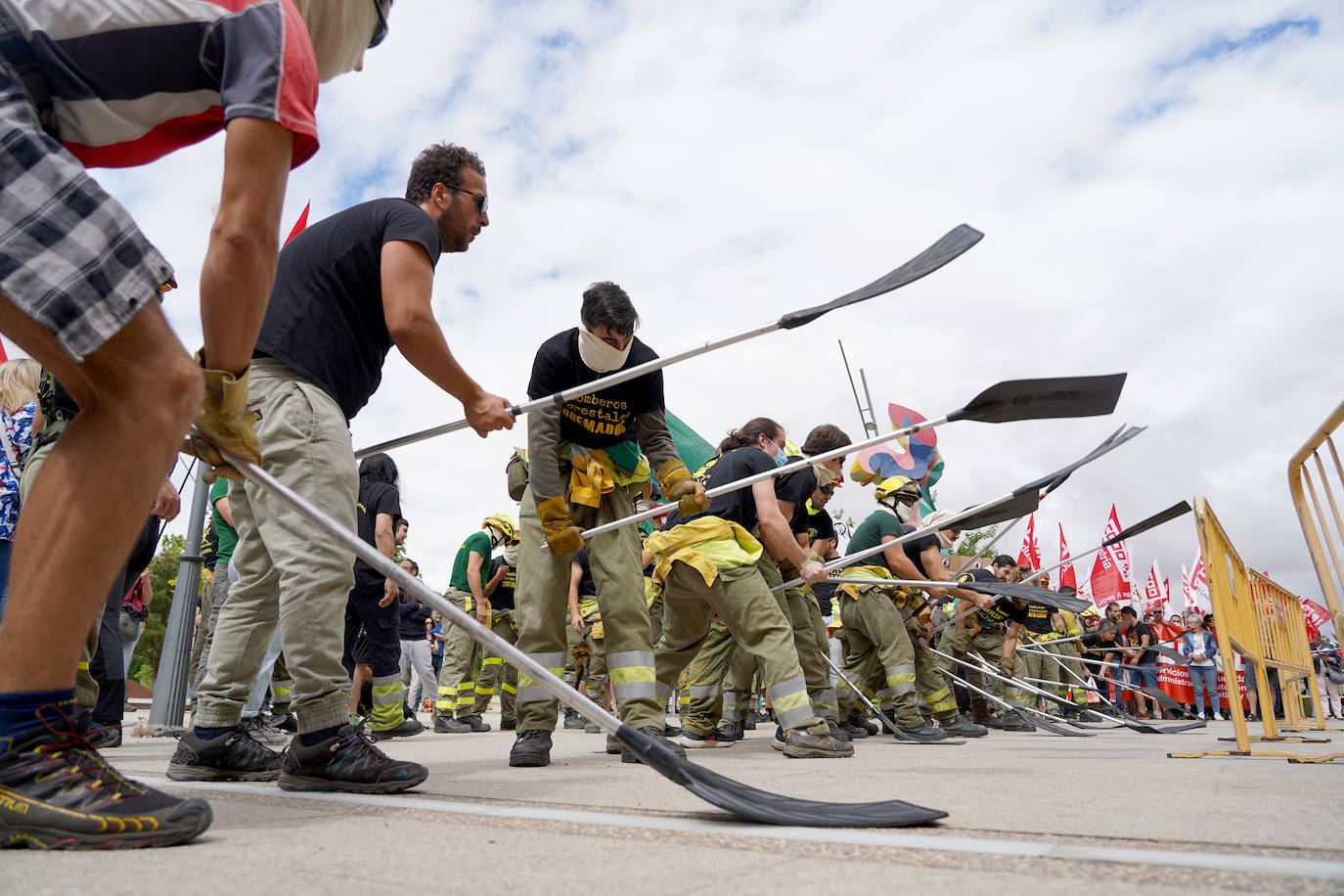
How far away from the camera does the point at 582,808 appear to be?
2.16 m

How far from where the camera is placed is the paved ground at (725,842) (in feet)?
4.39

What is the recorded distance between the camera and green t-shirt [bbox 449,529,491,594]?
316 inches

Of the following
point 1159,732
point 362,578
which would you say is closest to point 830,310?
point 362,578

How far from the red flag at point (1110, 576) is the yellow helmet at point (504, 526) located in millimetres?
17745

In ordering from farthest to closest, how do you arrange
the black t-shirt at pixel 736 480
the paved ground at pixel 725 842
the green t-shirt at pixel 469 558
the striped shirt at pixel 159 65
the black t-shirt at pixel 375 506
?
the green t-shirt at pixel 469 558
the black t-shirt at pixel 375 506
the black t-shirt at pixel 736 480
the striped shirt at pixel 159 65
the paved ground at pixel 725 842

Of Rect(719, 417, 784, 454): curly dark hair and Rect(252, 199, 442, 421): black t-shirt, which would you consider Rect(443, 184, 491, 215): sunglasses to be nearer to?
Rect(252, 199, 442, 421): black t-shirt

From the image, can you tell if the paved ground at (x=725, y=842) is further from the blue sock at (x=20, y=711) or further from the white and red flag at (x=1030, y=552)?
the white and red flag at (x=1030, y=552)

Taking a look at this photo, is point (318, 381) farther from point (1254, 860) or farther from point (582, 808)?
point (1254, 860)

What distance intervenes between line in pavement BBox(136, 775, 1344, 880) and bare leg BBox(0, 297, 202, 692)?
882 mm

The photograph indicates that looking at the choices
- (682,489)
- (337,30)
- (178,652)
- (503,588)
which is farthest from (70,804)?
(503,588)

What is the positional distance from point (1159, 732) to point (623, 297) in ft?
20.2

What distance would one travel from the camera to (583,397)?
4.41 metres

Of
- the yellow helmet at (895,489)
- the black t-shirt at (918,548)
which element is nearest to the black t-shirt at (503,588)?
the yellow helmet at (895,489)

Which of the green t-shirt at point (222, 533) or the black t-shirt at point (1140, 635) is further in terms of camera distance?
the black t-shirt at point (1140, 635)
